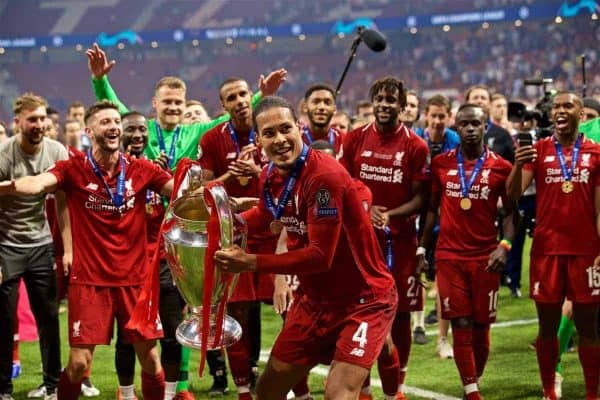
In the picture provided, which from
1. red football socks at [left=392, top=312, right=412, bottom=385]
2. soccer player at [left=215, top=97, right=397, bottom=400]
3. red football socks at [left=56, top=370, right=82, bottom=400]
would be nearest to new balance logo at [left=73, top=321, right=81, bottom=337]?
red football socks at [left=56, top=370, right=82, bottom=400]

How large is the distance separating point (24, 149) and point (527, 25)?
96.1 ft

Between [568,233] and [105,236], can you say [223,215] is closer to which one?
[105,236]

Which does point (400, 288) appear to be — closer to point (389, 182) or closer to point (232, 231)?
point (389, 182)

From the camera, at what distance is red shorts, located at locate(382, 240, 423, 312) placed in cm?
660

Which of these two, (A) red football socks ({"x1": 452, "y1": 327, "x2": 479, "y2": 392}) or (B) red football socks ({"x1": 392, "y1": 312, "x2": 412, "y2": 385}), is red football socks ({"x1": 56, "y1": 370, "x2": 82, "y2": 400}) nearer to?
(B) red football socks ({"x1": 392, "y1": 312, "x2": 412, "y2": 385})

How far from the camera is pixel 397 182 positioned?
6609 millimetres

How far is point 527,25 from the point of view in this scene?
111 ft

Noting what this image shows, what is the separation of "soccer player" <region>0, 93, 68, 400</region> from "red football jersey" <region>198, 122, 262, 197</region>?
1003mm

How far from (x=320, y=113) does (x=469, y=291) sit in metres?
1.58

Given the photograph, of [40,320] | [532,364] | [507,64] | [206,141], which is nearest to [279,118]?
[206,141]

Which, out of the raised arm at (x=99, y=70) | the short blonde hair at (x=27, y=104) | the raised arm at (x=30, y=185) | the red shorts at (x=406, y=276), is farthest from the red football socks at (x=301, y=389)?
the short blonde hair at (x=27, y=104)

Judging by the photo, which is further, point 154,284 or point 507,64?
point 507,64

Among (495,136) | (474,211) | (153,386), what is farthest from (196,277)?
(495,136)

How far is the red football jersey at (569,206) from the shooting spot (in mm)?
6320
